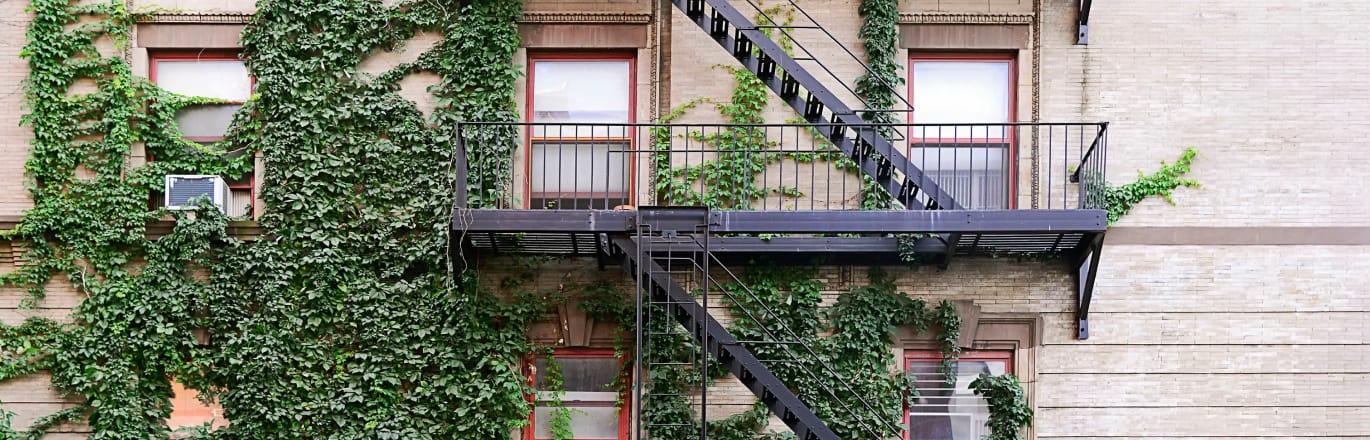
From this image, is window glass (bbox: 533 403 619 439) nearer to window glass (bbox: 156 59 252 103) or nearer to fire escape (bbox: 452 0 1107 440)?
fire escape (bbox: 452 0 1107 440)

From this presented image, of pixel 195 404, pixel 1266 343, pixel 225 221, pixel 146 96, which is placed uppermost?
pixel 146 96

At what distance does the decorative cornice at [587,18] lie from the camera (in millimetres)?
11523

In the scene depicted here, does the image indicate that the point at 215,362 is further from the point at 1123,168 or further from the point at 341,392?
the point at 1123,168

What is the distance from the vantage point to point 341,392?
36.2ft

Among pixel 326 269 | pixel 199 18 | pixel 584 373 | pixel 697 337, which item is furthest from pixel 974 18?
pixel 199 18

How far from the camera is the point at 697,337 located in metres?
10.9

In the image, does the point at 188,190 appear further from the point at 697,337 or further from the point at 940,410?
the point at 940,410

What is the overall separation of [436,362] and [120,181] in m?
3.68

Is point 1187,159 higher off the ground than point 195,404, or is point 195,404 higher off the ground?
point 1187,159

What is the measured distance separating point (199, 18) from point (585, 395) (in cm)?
551

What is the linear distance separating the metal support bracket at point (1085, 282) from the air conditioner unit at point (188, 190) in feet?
27.7

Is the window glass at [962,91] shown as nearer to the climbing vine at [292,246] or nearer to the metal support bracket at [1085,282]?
the metal support bracket at [1085,282]

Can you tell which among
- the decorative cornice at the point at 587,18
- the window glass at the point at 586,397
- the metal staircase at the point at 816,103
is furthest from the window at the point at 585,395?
the decorative cornice at the point at 587,18

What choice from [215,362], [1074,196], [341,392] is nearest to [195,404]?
[215,362]
